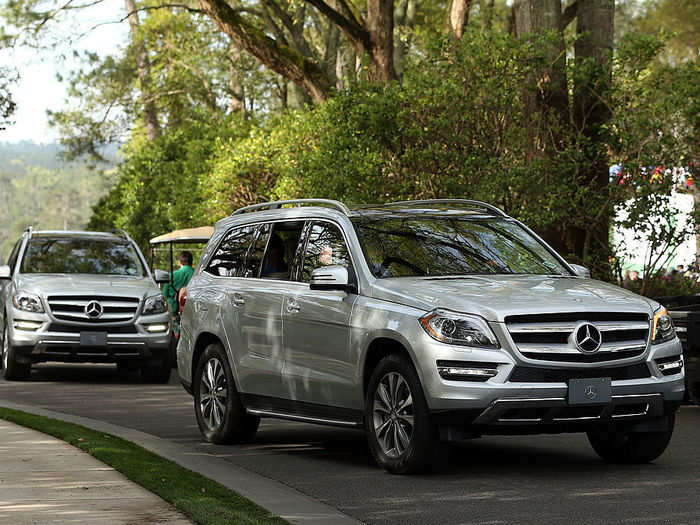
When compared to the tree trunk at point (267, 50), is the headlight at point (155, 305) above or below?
below

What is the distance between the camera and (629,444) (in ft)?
32.4

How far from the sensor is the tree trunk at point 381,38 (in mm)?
26969

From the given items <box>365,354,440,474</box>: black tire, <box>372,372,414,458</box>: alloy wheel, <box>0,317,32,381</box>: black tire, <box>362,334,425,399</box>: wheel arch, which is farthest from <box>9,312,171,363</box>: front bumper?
<box>372,372,414,458</box>: alloy wheel

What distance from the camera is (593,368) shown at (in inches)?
Result: 349

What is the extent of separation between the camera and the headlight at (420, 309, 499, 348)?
28.8 ft

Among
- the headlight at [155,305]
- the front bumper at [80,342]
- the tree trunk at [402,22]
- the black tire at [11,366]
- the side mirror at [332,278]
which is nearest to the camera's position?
the side mirror at [332,278]

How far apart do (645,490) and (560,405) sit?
74cm

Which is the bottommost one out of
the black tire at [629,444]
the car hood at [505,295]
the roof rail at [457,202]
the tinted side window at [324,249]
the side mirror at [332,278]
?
the black tire at [629,444]

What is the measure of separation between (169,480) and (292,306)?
85.5 inches

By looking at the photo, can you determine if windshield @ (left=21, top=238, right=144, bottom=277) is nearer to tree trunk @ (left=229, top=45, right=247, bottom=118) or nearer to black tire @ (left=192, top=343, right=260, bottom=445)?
black tire @ (left=192, top=343, right=260, bottom=445)

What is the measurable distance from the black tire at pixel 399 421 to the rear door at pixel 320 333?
0.99ft

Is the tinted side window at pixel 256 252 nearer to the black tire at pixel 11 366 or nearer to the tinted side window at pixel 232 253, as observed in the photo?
the tinted side window at pixel 232 253

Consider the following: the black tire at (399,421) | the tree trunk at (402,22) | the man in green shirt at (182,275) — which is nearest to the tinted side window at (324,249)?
the black tire at (399,421)

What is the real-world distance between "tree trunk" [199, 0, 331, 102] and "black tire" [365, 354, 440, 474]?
63.7 ft
